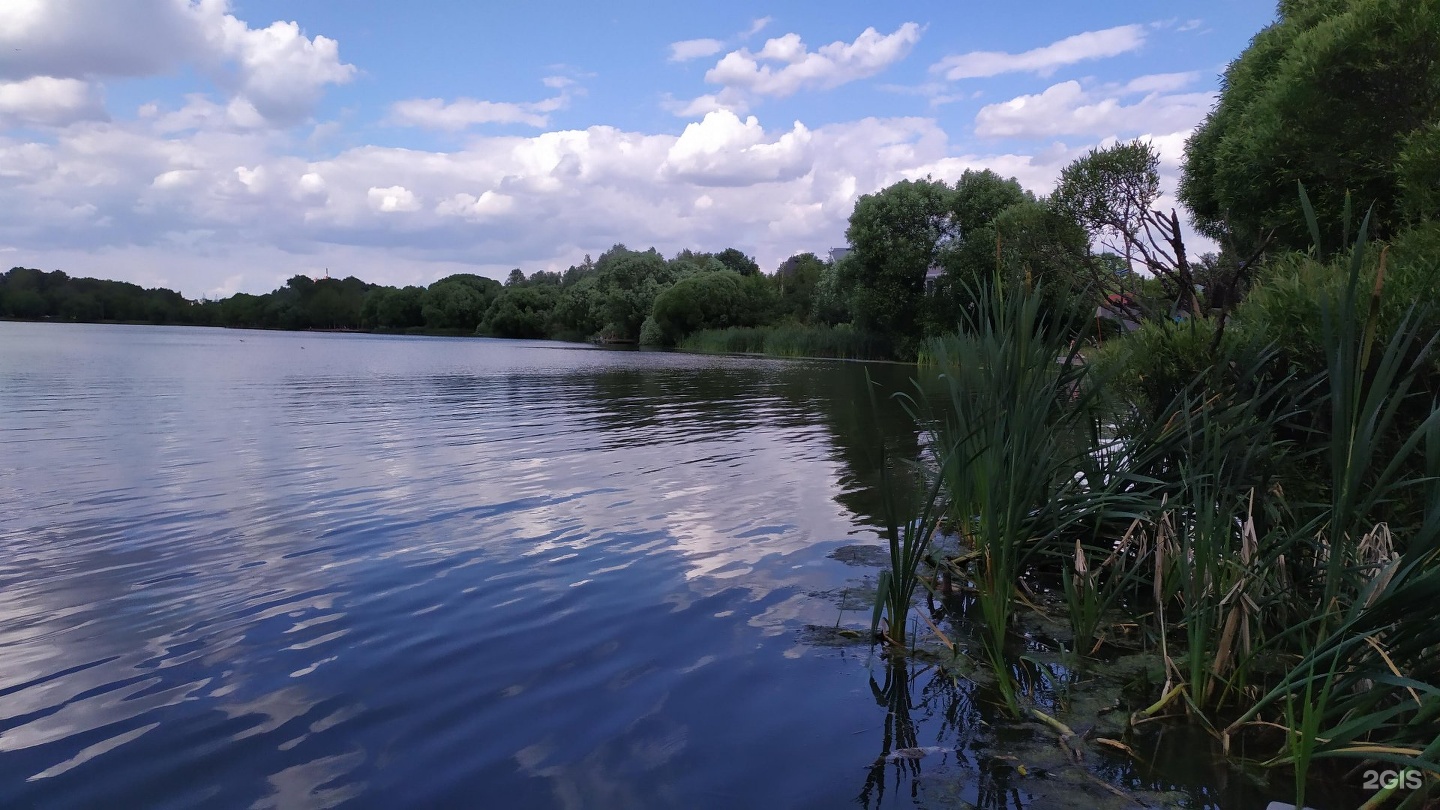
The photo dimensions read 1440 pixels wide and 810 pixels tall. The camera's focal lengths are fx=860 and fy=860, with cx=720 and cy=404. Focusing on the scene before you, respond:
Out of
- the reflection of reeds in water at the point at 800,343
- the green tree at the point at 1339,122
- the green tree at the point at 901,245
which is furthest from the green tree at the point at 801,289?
the green tree at the point at 1339,122

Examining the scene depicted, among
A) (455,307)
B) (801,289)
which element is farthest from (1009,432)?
(455,307)

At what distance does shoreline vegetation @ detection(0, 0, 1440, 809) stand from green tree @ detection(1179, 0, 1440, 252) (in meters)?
0.03

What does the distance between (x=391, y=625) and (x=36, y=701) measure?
1813 mm

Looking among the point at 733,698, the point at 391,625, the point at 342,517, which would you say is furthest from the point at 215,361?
the point at 733,698

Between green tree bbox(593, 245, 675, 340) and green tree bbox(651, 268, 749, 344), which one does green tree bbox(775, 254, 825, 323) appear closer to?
green tree bbox(651, 268, 749, 344)

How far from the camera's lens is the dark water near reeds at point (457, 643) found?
3.79 metres

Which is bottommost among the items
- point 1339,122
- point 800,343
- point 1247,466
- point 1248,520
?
point 1248,520

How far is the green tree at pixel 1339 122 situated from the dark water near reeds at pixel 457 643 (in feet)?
17.4

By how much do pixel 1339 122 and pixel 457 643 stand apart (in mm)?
10938

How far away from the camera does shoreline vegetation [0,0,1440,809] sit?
10.9 feet

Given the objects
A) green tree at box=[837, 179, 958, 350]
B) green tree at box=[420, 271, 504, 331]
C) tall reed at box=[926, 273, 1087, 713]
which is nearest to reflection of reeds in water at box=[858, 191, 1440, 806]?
tall reed at box=[926, 273, 1087, 713]

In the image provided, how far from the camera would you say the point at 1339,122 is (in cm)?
988

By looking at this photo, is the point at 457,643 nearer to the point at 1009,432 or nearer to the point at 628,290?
the point at 1009,432

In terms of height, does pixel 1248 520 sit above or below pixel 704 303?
below
